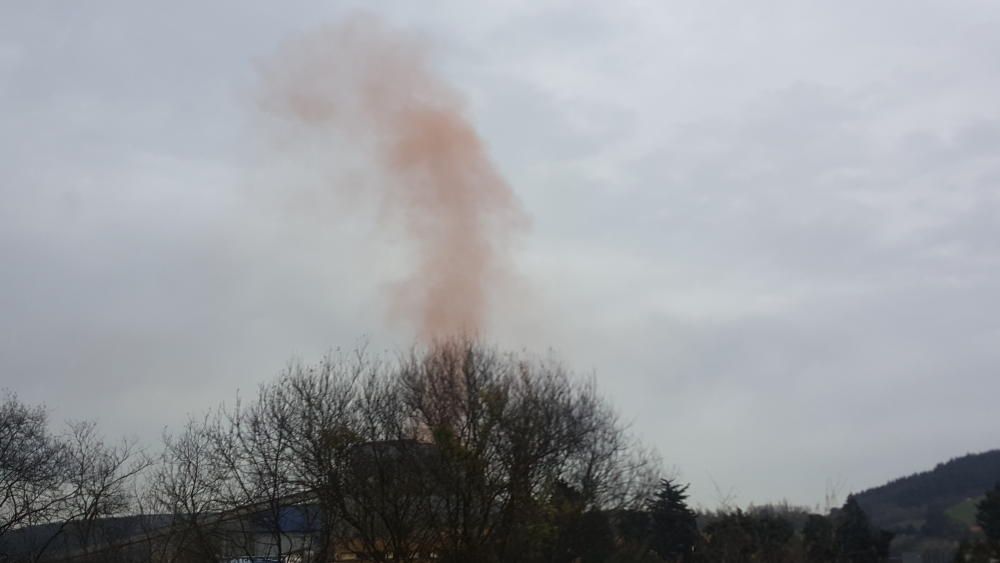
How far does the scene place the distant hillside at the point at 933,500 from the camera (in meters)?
57.9

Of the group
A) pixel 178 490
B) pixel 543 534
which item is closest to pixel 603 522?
pixel 543 534

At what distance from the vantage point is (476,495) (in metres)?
31.2

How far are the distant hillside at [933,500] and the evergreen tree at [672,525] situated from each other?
417 inches

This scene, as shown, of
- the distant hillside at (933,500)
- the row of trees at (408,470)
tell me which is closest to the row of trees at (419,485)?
the row of trees at (408,470)

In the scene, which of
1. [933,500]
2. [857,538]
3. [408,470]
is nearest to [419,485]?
[408,470]

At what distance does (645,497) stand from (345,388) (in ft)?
55.3

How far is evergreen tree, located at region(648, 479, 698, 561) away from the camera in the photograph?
49156mm

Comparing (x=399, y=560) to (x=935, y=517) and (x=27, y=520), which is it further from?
(x=935, y=517)

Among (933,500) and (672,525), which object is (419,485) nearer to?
(672,525)

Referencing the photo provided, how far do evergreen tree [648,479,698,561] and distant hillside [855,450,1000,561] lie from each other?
34.7ft

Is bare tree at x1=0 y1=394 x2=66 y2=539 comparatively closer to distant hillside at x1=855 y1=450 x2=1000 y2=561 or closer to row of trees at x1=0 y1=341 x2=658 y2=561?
row of trees at x1=0 y1=341 x2=658 y2=561

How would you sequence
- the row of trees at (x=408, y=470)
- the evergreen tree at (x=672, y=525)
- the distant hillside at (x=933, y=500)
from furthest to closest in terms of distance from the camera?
the distant hillside at (x=933, y=500) < the evergreen tree at (x=672, y=525) < the row of trees at (x=408, y=470)

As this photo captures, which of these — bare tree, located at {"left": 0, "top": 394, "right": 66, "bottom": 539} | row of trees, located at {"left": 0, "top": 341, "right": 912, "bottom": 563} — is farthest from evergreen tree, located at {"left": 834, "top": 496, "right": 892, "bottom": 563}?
bare tree, located at {"left": 0, "top": 394, "right": 66, "bottom": 539}

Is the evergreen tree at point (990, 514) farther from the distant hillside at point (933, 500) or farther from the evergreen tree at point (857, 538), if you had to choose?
the distant hillside at point (933, 500)
